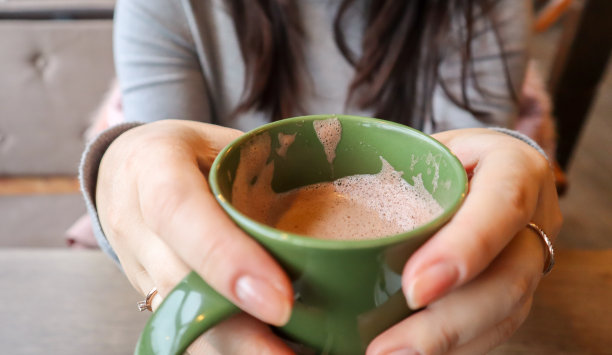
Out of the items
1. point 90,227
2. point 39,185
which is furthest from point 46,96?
point 90,227

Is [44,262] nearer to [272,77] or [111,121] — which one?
[111,121]

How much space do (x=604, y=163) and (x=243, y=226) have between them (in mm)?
2468

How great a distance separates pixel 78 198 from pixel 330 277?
1.16 meters

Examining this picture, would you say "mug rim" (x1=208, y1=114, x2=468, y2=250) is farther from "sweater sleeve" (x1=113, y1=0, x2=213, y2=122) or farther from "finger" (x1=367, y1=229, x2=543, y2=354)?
"sweater sleeve" (x1=113, y1=0, x2=213, y2=122)

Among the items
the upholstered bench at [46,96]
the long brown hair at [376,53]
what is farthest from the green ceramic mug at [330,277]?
the upholstered bench at [46,96]

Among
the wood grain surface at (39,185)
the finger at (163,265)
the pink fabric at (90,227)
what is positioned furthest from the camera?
the wood grain surface at (39,185)

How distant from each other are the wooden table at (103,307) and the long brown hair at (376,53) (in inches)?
13.5

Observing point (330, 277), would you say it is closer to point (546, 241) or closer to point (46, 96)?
point (546, 241)

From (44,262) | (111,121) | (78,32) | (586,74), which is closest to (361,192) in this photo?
(44,262)

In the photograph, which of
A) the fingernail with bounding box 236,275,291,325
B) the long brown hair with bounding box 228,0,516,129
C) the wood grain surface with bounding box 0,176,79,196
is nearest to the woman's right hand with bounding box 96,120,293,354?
the fingernail with bounding box 236,275,291,325

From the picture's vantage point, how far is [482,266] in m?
0.34

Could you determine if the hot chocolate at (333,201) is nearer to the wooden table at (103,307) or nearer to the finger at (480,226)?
the finger at (480,226)

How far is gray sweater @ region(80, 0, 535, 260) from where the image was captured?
79 cm

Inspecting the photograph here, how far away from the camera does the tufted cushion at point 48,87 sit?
4.25 feet
